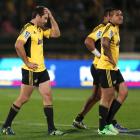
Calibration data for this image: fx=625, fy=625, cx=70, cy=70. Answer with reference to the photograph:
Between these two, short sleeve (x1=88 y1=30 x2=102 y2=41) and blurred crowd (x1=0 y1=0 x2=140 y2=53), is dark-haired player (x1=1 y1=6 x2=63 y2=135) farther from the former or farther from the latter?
blurred crowd (x1=0 y1=0 x2=140 y2=53)

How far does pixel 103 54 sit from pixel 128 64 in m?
10.9

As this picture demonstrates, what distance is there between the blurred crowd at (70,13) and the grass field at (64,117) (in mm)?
6342

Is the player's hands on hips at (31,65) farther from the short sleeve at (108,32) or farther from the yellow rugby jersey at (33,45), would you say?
the short sleeve at (108,32)

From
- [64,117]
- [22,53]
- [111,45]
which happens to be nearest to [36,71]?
[22,53]

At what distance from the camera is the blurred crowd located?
85.1 ft

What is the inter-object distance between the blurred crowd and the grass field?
20.8 feet

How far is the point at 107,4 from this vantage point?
90.1ft

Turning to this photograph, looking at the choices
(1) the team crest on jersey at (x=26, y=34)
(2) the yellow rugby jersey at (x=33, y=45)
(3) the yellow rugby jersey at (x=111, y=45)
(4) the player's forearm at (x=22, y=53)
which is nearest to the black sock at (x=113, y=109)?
(3) the yellow rugby jersey at (x=111, y=45)

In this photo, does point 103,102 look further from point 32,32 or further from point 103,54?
point 32,32

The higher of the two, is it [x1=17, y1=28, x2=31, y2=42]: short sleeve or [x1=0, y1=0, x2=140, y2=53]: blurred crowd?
[x1=0, y1=0, x2=140, y2=53]: blurred crowd

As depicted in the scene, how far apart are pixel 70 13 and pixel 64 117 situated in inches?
569

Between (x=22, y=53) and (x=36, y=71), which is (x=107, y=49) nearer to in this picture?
(x=36, y=71)

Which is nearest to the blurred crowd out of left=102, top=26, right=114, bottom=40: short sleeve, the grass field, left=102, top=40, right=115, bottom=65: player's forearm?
the grass field

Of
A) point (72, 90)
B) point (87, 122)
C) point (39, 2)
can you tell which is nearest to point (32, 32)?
point (87, 122)
